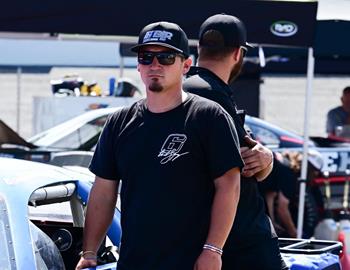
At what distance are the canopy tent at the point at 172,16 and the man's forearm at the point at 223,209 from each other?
556cm

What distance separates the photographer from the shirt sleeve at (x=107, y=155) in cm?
392

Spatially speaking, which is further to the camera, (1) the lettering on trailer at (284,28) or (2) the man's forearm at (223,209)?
(1) the lettering on trailer at (284,28)

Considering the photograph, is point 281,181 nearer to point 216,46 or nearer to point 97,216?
point 216,46

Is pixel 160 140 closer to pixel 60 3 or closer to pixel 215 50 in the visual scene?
pixel 215 50

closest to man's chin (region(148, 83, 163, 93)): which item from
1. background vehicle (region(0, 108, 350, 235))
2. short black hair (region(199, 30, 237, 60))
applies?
short black hair (region(199, 30, 237, 60))

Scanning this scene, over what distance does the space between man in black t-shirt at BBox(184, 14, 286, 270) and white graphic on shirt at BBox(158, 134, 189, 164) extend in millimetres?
412

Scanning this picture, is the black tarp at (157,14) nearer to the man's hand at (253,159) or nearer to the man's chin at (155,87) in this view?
the man's hand at (253,159)

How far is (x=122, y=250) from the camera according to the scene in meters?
3.80

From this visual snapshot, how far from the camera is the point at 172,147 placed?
3695mm

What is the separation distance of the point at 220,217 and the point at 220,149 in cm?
24

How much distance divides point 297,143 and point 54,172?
23.4ft

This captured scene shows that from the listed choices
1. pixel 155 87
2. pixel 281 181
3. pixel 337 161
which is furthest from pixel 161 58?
pixel 337 161

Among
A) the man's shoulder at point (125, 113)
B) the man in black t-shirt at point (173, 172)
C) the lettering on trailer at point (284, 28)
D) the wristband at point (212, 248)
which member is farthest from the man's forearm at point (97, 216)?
the lettering on trailer at point (284, 28)

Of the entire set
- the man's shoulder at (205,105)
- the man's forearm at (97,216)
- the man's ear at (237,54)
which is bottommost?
the man's forearm at (97,216)
